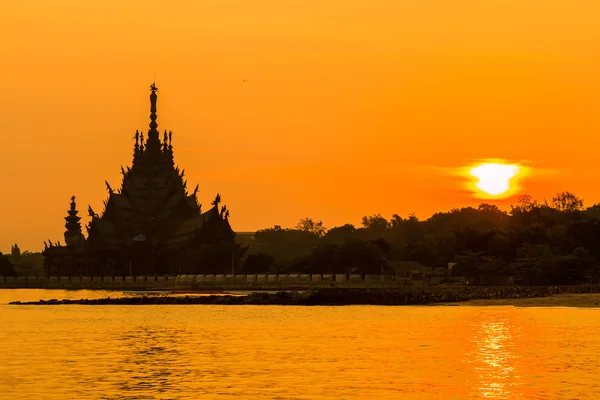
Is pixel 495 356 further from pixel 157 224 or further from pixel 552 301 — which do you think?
pixel 157 224

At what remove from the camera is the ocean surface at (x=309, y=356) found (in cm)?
3916

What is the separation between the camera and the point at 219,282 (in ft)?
514

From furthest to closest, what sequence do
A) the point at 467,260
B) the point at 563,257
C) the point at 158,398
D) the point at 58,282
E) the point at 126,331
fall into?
the point at 58,282
the point at 467,260
the point at 563,257
the point at 126,331
the point at 158,398

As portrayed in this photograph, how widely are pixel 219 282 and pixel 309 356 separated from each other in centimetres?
10644

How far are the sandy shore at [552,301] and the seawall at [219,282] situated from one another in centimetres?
3513

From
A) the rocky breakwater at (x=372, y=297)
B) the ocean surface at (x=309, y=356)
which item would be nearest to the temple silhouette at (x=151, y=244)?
the rocky breakwater at (x=372, y=297)

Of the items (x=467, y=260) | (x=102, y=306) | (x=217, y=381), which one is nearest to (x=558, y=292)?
(x=467, y=260)

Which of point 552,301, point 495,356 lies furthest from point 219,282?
point 495,356

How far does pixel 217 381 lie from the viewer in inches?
1644

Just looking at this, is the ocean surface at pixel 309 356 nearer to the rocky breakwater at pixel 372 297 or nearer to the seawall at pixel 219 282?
the rocky breakwater at pixel 372 297

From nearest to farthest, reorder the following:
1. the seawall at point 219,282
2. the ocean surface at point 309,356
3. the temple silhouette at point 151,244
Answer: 1. the ocean surface at point 309,356
2. the seawall at point 219,282
3. the temple silhouette at point 151,244

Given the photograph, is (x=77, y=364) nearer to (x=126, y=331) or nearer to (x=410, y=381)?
(x=410, y=381)

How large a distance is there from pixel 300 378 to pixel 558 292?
215 ft

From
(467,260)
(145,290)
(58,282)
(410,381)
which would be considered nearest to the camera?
(410,381)
